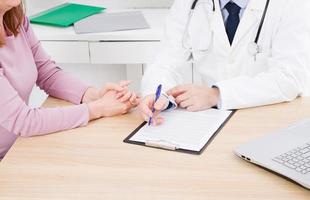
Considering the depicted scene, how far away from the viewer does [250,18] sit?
1.45 metres

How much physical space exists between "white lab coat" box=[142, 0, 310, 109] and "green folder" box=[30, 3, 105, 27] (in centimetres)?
88

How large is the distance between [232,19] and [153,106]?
47 cm

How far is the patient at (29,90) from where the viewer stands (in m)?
1.17

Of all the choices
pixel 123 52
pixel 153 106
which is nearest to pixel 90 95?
pixel 153 106

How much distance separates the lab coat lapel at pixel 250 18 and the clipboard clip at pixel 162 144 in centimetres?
56

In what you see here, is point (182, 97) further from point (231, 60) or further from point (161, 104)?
point (231, 60)

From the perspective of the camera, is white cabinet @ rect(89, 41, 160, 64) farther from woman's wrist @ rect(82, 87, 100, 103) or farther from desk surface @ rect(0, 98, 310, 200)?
desk surface @ rect(0, 98, 310, 200)

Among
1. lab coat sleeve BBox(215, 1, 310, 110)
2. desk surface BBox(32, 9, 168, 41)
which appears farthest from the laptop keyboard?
desk surface BBox(32, 9, 168, 41)

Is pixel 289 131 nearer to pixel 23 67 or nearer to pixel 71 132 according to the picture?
pixel 71 132

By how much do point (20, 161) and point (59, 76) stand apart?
519mm

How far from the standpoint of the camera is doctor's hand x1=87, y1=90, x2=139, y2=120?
1.23 meters

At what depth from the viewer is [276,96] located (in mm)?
1262

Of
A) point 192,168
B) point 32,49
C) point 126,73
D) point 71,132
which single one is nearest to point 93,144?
point 71,132

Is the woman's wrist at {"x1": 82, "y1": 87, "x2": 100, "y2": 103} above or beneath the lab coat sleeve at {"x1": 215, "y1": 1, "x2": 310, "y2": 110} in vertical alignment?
beneath
